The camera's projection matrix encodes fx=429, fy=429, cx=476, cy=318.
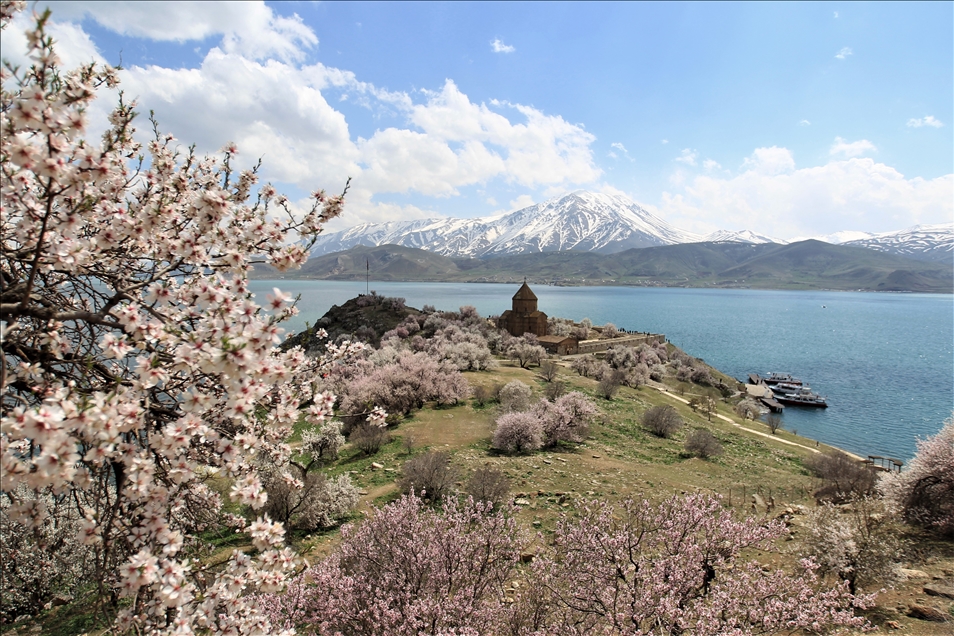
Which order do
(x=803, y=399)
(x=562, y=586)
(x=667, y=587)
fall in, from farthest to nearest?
(x=803, y=399), (x=562, y=586), (x=667, y=587)

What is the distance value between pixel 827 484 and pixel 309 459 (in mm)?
20204

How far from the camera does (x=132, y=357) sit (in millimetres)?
3506

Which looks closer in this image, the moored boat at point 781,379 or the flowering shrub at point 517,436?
the flowering shrub at point 517,436

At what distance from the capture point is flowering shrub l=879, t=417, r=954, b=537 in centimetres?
1090

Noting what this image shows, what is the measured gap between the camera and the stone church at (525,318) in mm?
54562

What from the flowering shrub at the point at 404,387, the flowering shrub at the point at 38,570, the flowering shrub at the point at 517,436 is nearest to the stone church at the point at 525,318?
the flowering shrub at the point at 404,387

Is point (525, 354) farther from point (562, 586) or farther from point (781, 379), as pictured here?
point (781, 379)

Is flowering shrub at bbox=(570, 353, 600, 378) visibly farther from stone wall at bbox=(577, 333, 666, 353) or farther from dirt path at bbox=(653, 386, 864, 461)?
stone wall at bbox=(577, 333, 666, 353)

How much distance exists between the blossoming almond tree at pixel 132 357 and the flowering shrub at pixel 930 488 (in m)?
15.3

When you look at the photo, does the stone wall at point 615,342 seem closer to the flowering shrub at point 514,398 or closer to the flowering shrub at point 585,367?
the flowering shrub at point 585,367

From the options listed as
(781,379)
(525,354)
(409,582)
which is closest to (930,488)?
(409,582)

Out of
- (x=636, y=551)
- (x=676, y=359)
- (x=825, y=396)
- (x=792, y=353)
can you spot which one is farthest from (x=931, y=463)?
(x=792, y=353)

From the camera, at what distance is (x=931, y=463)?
11.4 meters

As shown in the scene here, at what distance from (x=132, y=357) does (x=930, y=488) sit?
57.0ft
